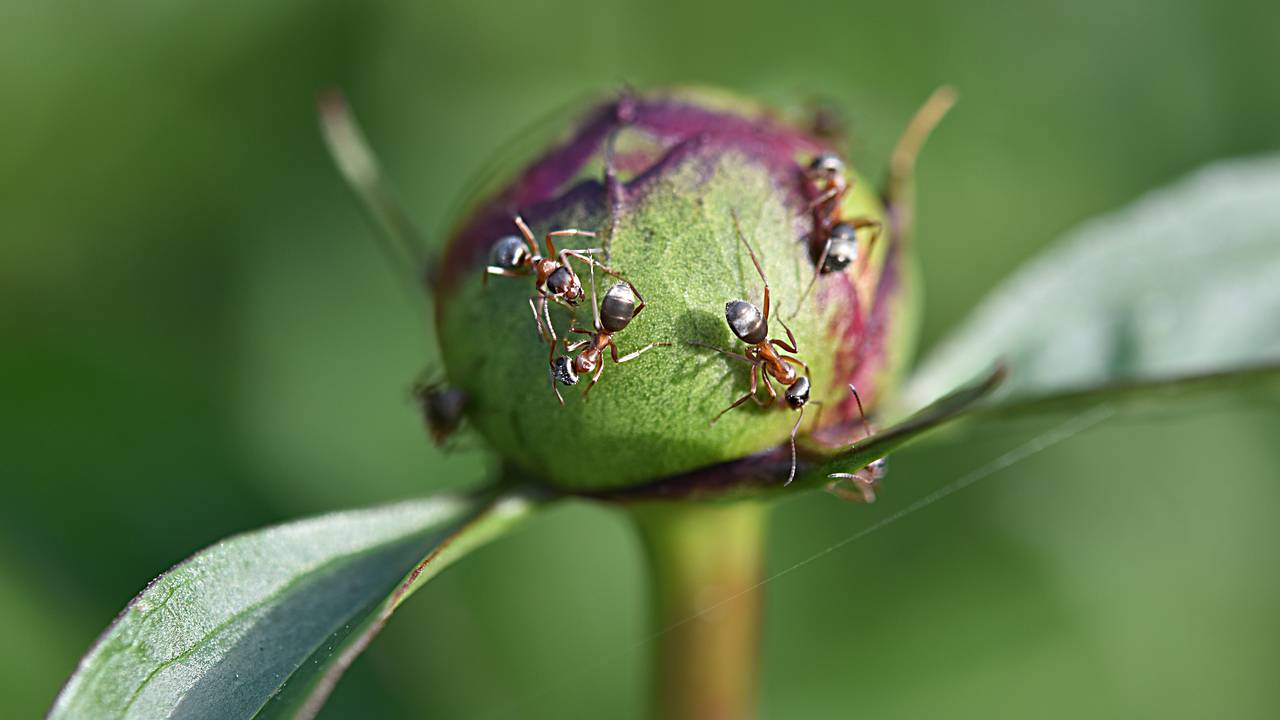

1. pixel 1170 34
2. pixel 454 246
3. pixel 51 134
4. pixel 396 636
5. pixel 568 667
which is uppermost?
pixel 51 134

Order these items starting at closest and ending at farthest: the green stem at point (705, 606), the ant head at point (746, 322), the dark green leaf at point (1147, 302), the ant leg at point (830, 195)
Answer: the ant head at point (746, 322) → the ant leg at point (830, 195) → the green stem at point (705, 606) → the dark green leaf at point (1147, 302)

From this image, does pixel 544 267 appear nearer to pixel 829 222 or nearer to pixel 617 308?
pixel 617 308

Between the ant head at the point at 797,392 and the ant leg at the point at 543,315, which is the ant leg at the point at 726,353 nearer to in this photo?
the ant head at the point at 797,392

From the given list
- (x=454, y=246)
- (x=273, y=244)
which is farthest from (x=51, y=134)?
(x=454, y=246)

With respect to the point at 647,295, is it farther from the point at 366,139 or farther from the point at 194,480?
the point at 366,139

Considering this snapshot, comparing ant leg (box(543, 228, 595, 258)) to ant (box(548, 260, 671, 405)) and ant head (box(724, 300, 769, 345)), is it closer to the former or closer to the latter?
ant (box(548, 260, 671, 405))

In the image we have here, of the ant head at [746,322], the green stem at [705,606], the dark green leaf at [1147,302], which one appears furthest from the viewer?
the dark green leaf at [1147,302]

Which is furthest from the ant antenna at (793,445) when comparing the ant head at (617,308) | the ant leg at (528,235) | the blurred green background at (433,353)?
the blurred green background at (433,353)
